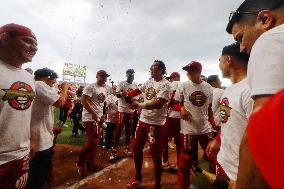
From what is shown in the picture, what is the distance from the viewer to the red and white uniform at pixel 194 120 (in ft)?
18.8

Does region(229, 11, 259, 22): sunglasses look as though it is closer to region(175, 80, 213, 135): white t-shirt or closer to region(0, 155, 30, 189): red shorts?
region(0, 155, 30, 189): red shorts

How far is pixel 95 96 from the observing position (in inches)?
304

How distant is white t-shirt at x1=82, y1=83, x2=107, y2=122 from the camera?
7.51 meters

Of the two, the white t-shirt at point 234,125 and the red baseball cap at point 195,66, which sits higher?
the red baseball cap at point 195,66

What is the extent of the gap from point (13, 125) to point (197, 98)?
13.4 ft

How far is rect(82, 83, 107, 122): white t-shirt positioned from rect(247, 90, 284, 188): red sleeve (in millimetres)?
7001

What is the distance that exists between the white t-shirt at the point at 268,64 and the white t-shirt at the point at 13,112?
8.33 ft

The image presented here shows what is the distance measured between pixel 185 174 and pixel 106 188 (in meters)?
1.90

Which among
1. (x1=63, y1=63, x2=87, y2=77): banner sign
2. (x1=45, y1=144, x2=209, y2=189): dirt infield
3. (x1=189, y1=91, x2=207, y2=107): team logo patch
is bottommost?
(x1=45, y1=144, x2=209, y2=189): dirt infield

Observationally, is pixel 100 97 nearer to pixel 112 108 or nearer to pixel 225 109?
pixel 112 108

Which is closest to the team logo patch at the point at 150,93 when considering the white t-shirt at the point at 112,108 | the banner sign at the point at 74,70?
the white t-shirt at the point at 112,108

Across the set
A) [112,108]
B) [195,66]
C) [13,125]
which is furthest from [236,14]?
[112,108]

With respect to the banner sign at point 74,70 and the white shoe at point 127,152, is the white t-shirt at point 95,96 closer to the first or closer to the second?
the white shoe at point 127,152

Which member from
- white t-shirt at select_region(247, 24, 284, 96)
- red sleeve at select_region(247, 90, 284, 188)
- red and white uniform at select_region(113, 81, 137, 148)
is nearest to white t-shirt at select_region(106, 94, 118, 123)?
red and white uniform at select_region(113, 81, 137, 148)
